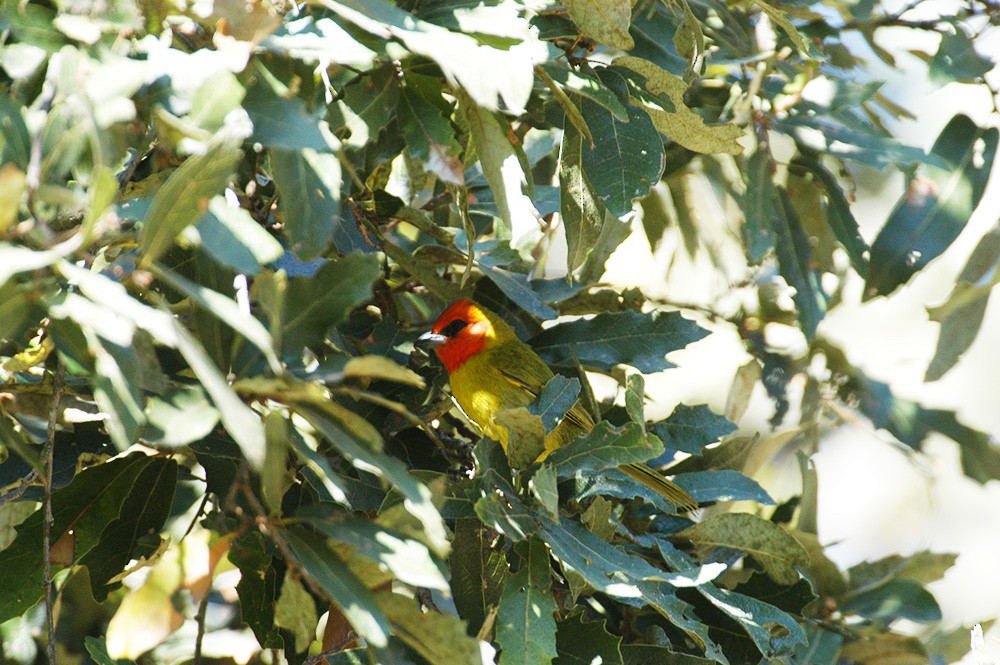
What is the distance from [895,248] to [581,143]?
1499mm

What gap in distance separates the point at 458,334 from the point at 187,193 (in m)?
1.74

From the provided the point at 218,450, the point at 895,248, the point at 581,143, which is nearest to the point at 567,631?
the point at 218,450

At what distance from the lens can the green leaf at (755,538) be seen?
7.54 ft

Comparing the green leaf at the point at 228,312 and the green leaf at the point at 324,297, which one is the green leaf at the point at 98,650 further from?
the green leaf at the point at 228,312

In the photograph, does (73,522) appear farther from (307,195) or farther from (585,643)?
(585,643)

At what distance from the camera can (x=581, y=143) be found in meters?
2.04

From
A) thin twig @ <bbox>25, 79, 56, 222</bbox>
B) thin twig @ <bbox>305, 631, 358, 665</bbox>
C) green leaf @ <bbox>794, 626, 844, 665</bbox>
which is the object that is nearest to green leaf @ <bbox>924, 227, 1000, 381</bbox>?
green leaf @ <bbox>794, 626, 844, 665</bbox>

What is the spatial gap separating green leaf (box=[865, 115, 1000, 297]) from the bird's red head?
122 cm

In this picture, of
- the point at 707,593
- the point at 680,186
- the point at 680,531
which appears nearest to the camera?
the point at 707,593

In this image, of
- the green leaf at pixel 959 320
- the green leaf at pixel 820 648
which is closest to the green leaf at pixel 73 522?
the green leaf at pixel 820 648

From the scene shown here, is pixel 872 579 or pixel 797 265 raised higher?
pixel 797 265

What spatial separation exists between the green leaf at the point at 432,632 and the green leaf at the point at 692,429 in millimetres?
1000

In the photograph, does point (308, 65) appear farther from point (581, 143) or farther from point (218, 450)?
point (218, 450)

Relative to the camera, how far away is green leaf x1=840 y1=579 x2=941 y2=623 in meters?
2.77
